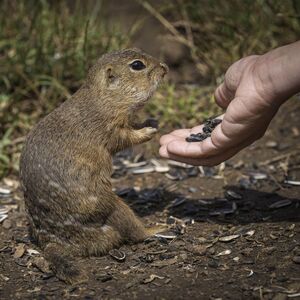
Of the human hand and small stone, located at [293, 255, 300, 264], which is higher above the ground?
the human hand

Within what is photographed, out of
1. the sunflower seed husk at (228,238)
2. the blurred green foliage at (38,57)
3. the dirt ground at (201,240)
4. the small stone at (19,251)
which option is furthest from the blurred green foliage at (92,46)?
the sunflower seed husk at (228,238)

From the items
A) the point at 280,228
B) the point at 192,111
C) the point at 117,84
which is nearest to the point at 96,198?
the point at 117,84

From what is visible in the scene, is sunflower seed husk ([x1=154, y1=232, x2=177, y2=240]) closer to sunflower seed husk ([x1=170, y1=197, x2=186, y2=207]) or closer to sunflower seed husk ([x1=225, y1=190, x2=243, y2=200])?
sunflower seed husk ([x1=170, y1=197, x2=186, y2=207])

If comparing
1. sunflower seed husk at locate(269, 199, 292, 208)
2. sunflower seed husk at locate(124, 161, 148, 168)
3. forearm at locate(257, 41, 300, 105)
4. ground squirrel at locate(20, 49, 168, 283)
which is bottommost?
sunflower seed husk at locate(124, 161, 148, 168)

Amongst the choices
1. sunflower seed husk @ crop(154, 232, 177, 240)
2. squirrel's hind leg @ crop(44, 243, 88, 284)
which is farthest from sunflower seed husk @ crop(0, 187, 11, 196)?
sunflower seed husk @ crop(154, 232, 177, 240)

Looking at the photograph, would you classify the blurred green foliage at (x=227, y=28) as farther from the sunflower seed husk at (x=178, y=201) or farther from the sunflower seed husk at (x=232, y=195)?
the sunflower seed husk at (x=178, y=201)

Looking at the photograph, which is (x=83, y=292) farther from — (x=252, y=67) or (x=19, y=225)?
(x=252, y=67)
